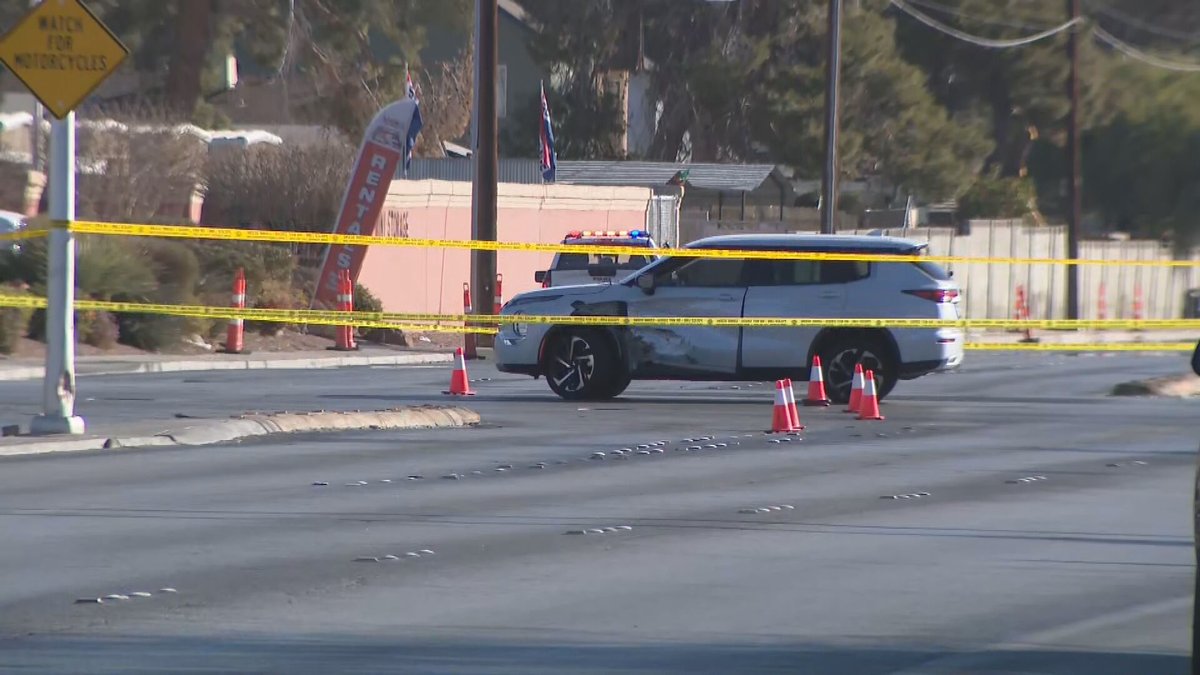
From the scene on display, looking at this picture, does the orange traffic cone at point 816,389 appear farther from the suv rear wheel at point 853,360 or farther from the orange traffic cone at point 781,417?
the orange traffic cone at point 781,417

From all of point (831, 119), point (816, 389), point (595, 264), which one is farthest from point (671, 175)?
point (816, 389)

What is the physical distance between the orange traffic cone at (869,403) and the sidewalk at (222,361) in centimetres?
994

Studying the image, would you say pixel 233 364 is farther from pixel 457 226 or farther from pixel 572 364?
pixel 457 226

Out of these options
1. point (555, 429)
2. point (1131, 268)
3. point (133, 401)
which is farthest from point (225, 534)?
point (1131, 268)

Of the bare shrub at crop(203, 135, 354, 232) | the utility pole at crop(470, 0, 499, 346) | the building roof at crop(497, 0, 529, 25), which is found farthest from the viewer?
the building roof at crop(497, 0, 529, 25)

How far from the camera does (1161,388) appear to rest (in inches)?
933

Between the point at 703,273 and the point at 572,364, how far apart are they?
66.3 inches

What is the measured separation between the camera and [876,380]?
20.4m

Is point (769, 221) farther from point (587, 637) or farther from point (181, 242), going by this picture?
point (587, 637)

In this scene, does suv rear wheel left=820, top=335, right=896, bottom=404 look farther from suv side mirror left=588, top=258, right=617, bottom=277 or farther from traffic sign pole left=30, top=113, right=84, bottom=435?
suv side mirror left=588, top=258, right=617, bottom=277

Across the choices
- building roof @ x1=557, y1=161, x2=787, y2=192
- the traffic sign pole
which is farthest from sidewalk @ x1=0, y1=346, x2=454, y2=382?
building roof @ x1=557, y1=161, x2=787, y2=192

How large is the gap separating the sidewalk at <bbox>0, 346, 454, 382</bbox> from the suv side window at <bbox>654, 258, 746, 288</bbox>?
7618 mm

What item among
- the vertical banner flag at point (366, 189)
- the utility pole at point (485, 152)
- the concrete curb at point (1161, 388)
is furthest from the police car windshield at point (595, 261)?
the concrete curb at point (1161, 388)

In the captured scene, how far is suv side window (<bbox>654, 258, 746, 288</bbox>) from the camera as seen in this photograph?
20.5 metres
